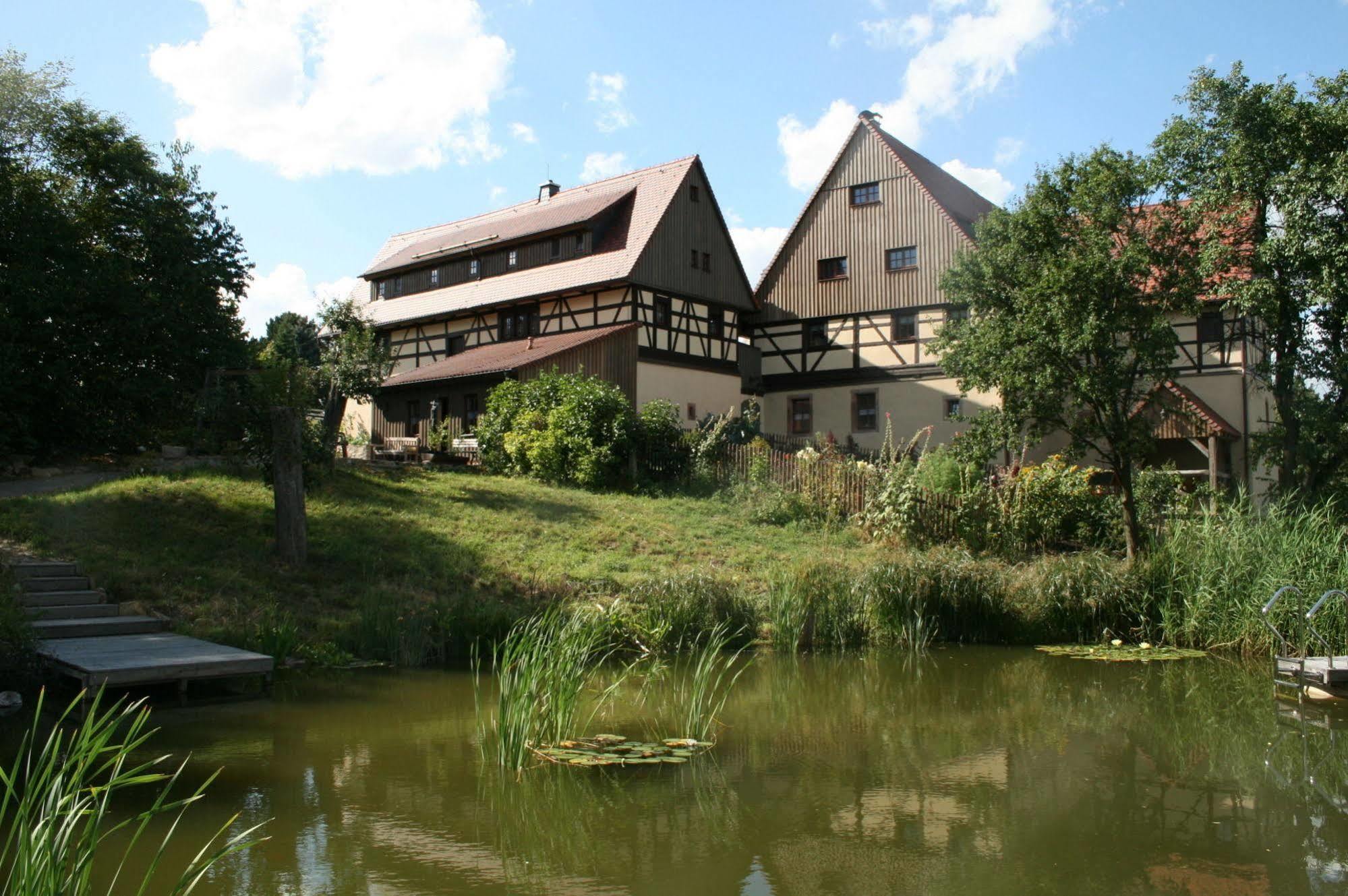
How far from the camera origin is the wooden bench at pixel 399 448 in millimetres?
26266

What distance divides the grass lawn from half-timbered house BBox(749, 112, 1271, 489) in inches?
428

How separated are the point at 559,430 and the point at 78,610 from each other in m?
12.3

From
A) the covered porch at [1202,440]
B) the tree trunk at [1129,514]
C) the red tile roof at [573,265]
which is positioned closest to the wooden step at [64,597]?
the tree trunk at [1129,514]

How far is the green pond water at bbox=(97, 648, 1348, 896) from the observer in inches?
210

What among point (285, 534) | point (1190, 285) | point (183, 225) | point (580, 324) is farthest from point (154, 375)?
point (1190, 285)

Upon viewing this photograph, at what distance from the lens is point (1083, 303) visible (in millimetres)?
15031

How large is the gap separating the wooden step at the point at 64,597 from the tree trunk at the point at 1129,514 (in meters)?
13.6

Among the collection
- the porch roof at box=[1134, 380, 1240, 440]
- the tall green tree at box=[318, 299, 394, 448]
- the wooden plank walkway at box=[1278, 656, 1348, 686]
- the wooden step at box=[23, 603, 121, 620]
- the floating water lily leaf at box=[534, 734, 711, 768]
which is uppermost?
the tall green tree at box=[318, 299, 394, 448]

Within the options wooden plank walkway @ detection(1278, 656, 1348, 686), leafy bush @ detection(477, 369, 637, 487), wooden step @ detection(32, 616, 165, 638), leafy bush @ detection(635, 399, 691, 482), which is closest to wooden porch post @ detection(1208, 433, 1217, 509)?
leafy bush @ detection(635, 399, 691, 482)

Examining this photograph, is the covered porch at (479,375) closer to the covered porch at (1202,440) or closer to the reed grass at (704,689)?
the covered porch at (1202,440)

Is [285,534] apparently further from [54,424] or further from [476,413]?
[476,413]

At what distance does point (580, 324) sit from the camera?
29.2 m

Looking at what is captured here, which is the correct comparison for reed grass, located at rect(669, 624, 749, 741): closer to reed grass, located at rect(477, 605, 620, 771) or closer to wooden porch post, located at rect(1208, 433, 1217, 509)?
reed grass, located at rect(477, 605, 620, 771)

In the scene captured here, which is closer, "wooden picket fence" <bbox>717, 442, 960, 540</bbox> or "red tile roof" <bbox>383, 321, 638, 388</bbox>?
"wooden picket fence" <bbox>717, 442, 960, 540</bbox>
